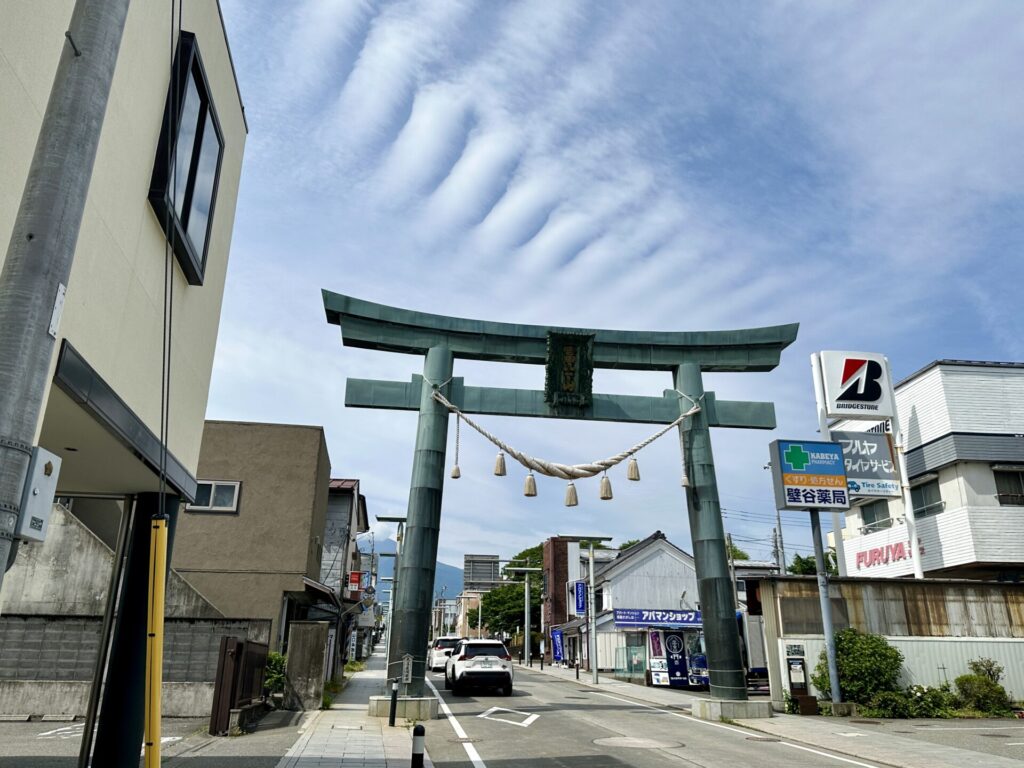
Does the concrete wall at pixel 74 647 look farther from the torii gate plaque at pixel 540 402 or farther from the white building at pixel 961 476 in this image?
the white building at pixel 961 476

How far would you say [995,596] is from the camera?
22938 millimetres

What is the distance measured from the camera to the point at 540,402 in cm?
1941

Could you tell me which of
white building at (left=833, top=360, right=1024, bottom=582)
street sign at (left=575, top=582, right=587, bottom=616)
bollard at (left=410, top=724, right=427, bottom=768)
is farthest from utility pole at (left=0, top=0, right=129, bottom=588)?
street sign at (left=575, top=582, right=587, bottom=616)

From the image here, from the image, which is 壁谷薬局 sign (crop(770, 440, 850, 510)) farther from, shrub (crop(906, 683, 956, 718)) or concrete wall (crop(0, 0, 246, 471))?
concrete wall (crop(0, 0, 246, 471))

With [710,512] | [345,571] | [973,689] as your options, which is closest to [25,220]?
[710,512]

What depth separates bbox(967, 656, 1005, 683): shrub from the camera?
69.4 feet

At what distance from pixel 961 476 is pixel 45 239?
30.9 meters

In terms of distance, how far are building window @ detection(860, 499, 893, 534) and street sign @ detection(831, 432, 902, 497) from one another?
4805 mm

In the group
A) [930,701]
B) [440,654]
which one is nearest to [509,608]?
[440,654]

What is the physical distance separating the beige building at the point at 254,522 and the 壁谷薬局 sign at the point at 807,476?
14.7 meters

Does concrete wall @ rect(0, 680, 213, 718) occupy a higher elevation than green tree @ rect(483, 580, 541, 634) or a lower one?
lower

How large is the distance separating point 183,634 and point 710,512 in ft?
43.7

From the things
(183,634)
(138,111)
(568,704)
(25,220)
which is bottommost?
(568,704)

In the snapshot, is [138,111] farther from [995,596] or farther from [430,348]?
[995,596]
